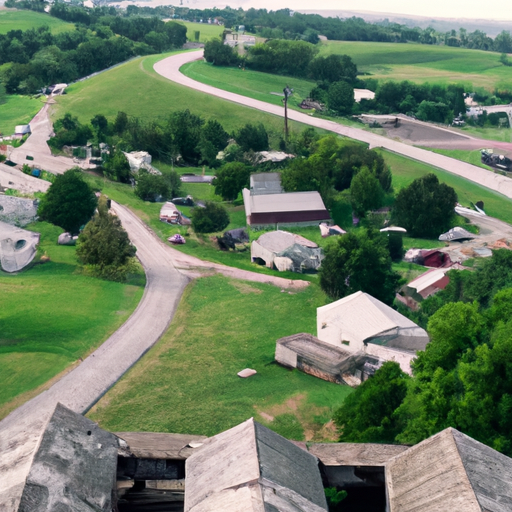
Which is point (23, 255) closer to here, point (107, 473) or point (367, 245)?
point (367, 245)

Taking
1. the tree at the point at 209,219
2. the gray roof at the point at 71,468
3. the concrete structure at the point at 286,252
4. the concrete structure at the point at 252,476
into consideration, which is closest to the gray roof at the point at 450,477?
the concrete structure at the point at 252,476

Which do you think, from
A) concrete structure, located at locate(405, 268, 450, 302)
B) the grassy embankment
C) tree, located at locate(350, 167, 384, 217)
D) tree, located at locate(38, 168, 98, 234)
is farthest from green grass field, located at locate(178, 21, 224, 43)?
the grassy embankment

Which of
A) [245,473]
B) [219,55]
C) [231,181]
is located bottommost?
[231,181]

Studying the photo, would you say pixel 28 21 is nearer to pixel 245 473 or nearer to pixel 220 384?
pixel 220 384

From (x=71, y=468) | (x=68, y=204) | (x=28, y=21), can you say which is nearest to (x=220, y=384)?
(x=71, y=468)

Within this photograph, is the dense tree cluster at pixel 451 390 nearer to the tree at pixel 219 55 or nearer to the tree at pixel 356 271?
the tree at pixel 356 271

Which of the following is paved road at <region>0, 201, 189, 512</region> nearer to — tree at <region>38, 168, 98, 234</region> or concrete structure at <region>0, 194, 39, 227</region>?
tree at <region>38, 168, 98, 234</region>

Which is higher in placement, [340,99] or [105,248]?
[340,99]

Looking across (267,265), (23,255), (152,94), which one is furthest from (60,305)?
(152,94)
